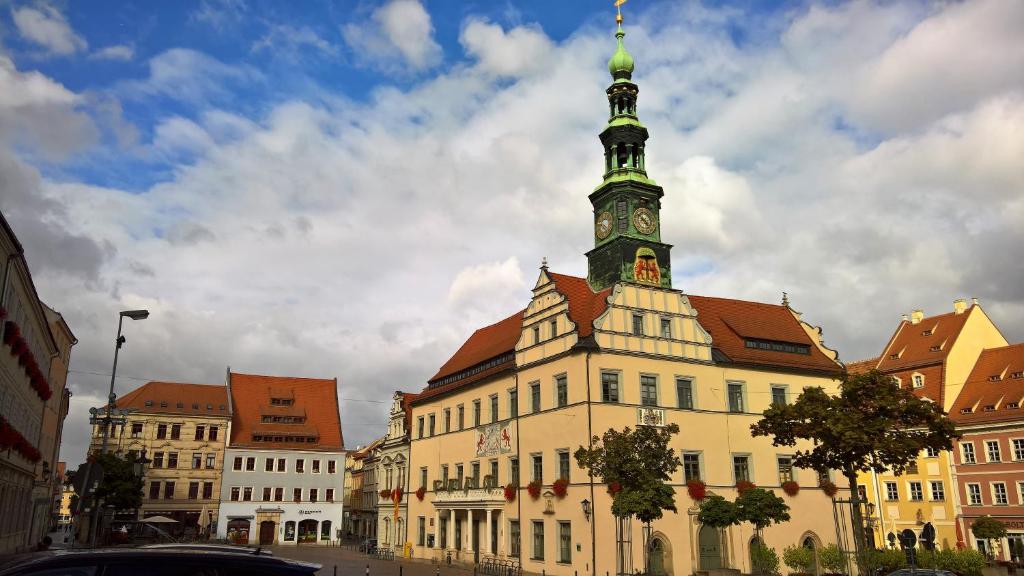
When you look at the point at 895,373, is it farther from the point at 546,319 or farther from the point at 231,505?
the point at 231,505

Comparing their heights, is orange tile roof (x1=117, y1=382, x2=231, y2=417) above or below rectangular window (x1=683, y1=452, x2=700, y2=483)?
above

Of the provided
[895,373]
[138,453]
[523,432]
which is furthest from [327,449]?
[895,373]

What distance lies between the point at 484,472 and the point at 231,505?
1385 inches

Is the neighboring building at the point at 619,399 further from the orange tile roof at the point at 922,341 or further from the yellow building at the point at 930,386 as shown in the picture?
the orange tile roof at the point at 922,341

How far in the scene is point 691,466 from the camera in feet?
140

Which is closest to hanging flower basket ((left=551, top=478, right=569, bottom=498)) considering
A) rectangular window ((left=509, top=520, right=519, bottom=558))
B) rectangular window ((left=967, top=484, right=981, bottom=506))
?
rectangular window ((left=509, top=520, right=519, bottom=558))

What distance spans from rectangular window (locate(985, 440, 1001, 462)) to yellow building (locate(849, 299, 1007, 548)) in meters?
2.90

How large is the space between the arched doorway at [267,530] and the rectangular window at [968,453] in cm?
6115

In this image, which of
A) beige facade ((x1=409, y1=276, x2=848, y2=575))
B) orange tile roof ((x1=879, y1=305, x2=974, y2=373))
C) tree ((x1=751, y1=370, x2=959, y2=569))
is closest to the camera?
tree ((x1=751, y1=370, x2=959, y2=569))

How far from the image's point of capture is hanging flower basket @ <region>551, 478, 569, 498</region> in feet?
135

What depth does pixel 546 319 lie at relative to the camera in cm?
4531

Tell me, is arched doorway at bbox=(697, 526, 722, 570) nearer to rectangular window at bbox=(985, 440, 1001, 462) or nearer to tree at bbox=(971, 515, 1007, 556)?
tree at bbox=(971, 515, 1007, 556)

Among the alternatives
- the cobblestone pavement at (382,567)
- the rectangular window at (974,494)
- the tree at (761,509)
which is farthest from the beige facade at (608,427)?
the rectangular window at (974,494)

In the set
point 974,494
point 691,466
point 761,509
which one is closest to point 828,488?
point 691,466
